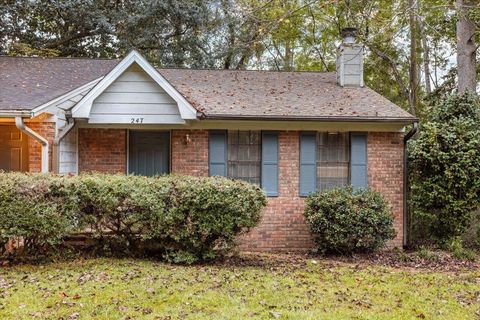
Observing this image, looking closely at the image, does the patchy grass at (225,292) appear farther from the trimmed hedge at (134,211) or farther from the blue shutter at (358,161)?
the blue shutter at (358,161)

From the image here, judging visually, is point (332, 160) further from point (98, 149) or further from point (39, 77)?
point (39, 77)

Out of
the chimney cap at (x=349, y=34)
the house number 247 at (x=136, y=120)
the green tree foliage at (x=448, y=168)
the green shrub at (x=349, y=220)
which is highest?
the chimney cap at (x=349, y=34)

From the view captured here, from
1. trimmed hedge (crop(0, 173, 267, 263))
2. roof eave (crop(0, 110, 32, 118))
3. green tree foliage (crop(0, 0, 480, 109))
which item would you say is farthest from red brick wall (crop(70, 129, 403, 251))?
green tree foliage (crop(0, 0, 480, 109))

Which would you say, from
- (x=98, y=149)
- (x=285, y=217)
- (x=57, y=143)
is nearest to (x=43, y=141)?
(x=57, y=143)

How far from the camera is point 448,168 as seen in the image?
31.1 ft

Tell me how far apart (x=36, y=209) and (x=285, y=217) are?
500cm

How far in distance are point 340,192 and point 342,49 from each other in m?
4.38

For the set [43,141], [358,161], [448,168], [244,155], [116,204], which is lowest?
[116,204]

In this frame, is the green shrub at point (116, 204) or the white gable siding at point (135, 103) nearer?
the green shrub at point (116, 204)

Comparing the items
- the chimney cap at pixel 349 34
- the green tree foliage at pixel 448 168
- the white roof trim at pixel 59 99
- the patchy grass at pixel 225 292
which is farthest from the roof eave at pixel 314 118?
the patchy grass at pixel 225 292

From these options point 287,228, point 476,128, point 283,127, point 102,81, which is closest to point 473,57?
point 476,128

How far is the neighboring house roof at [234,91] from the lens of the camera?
9531 mm

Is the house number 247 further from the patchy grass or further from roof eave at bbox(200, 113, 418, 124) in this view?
the patchy grass

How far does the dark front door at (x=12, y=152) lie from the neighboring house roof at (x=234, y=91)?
1.16m
